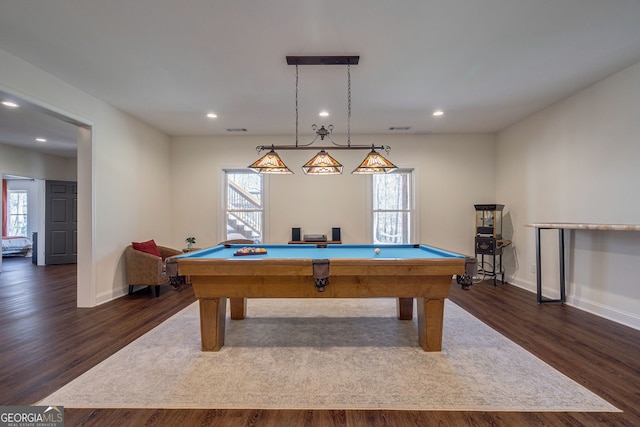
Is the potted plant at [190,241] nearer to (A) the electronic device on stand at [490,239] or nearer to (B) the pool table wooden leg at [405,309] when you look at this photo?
(B) the pool table wooden leg at [405,309]

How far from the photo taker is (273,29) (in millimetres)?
2283

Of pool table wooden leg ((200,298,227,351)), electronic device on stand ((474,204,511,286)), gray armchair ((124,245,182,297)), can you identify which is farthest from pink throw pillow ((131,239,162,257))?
electronic device on stand ((474,204,511,286))

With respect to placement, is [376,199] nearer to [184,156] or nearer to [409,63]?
[409,63]

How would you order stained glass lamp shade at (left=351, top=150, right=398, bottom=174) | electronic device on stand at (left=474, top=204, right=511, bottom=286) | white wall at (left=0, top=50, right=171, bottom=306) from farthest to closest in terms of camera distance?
electronic device on stand at (left=474, top=204, right=511, bottom=286) < white wall at (left=0, top=50, right=171, bottom=306) < stained glass lamp shade at (left=351, top=150, right=398, bottom=174)

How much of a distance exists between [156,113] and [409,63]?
12.2ft

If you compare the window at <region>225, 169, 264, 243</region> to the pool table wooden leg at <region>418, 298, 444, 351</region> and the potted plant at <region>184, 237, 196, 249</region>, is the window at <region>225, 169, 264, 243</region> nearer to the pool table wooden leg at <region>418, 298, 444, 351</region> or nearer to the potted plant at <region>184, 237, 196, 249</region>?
the potted plant at <region>184, 237, 196, 249</region>

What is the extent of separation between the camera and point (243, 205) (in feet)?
18.0

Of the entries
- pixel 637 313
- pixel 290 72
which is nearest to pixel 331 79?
pixel 290 72

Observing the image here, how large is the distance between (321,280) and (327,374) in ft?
2.27

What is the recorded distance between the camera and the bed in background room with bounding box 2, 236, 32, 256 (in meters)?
7.63

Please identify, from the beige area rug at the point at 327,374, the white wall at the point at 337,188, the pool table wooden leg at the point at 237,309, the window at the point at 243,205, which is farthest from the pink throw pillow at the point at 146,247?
the pool table wooden leg at the point at 237,309

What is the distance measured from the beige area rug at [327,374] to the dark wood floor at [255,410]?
3.2 inches

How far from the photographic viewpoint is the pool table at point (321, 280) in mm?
2211

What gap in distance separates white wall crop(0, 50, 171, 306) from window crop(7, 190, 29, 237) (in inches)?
288
